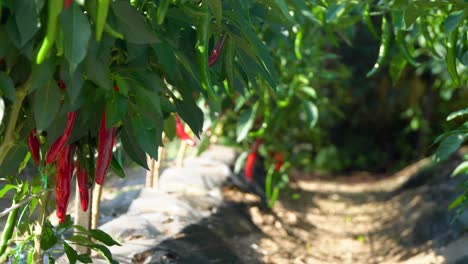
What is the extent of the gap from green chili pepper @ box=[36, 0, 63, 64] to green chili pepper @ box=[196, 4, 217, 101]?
1.15 feet

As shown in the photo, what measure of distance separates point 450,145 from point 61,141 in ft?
4.28

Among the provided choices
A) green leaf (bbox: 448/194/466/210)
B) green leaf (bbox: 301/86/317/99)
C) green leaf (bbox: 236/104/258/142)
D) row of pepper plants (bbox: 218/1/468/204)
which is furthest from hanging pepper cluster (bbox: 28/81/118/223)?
green leaf (bbox: 301/86/317/99)

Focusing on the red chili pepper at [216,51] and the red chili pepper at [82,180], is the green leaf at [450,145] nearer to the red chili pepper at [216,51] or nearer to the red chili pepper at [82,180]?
the red chili pepper at [216,51]

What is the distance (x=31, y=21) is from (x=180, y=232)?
2137 mm

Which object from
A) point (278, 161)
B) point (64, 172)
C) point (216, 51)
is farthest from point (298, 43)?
point (64, 172)

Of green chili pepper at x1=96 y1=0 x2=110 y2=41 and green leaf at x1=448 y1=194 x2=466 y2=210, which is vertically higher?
green leaf at x1=448 y1=194 x2=466 y2=210

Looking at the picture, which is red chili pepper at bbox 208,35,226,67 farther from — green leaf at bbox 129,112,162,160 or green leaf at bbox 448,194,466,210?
green leaf at bbox 448,194,466,210

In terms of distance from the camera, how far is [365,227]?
219 inches

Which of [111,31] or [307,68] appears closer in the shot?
[111,31]

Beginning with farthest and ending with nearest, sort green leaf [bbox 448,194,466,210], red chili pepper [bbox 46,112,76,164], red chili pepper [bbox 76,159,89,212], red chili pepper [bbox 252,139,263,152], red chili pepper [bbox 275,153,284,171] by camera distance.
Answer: red chili pepper [bbox 275,153,284,171]
red chili pepper [bbox 252,139,263,152]
green leaf [bbox 448,194,466,210]
red chili pepper [bbox 76,159,89,212]
red chili pepper [bbox 46,112,76,164]

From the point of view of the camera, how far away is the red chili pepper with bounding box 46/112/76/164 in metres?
1.83

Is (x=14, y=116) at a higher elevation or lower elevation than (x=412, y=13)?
lower

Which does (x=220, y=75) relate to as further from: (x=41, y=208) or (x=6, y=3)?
(x=6, y=3)

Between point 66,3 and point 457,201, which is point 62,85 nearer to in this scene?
point 66,3
